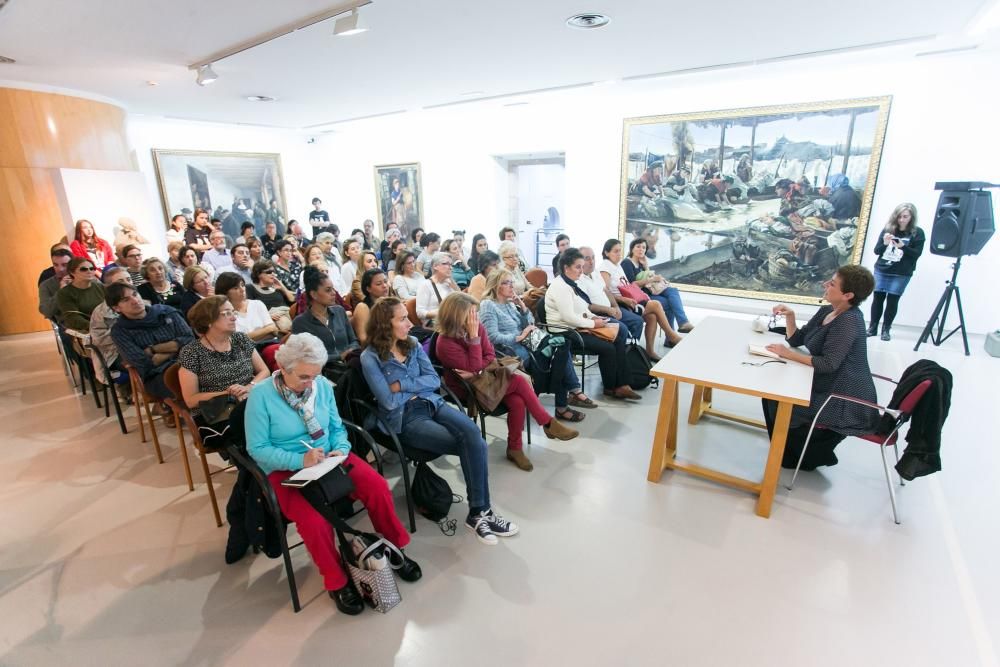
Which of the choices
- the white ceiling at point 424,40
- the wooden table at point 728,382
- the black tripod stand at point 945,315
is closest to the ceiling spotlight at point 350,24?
the white ceiling at point 424,40

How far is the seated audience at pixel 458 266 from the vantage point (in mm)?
6484

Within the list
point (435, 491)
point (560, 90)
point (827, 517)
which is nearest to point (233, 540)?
point (435, 491)

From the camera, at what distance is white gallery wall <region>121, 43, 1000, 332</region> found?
5527 mm

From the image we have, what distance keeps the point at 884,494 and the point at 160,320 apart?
16.1 ft

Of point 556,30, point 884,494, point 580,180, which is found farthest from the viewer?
point 580,180

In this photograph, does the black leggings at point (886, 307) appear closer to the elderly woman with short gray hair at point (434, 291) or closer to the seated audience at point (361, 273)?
the elderly woman with short gray hair at point (434, 291)

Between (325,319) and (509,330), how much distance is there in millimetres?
1425

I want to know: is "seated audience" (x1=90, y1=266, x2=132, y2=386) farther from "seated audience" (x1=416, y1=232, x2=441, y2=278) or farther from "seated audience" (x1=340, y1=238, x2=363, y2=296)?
"seated audience" (x1=416, y1=232, x2=441, y2=278)

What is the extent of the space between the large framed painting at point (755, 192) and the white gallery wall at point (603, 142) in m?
0.18

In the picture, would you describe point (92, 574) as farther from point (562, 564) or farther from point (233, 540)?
point (562, 564)

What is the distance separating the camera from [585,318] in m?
4.46

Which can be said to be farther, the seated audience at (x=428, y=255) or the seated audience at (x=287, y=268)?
the seated audience at (x=428, y=255)

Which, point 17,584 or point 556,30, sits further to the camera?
point 556,30

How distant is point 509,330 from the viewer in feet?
13.2
